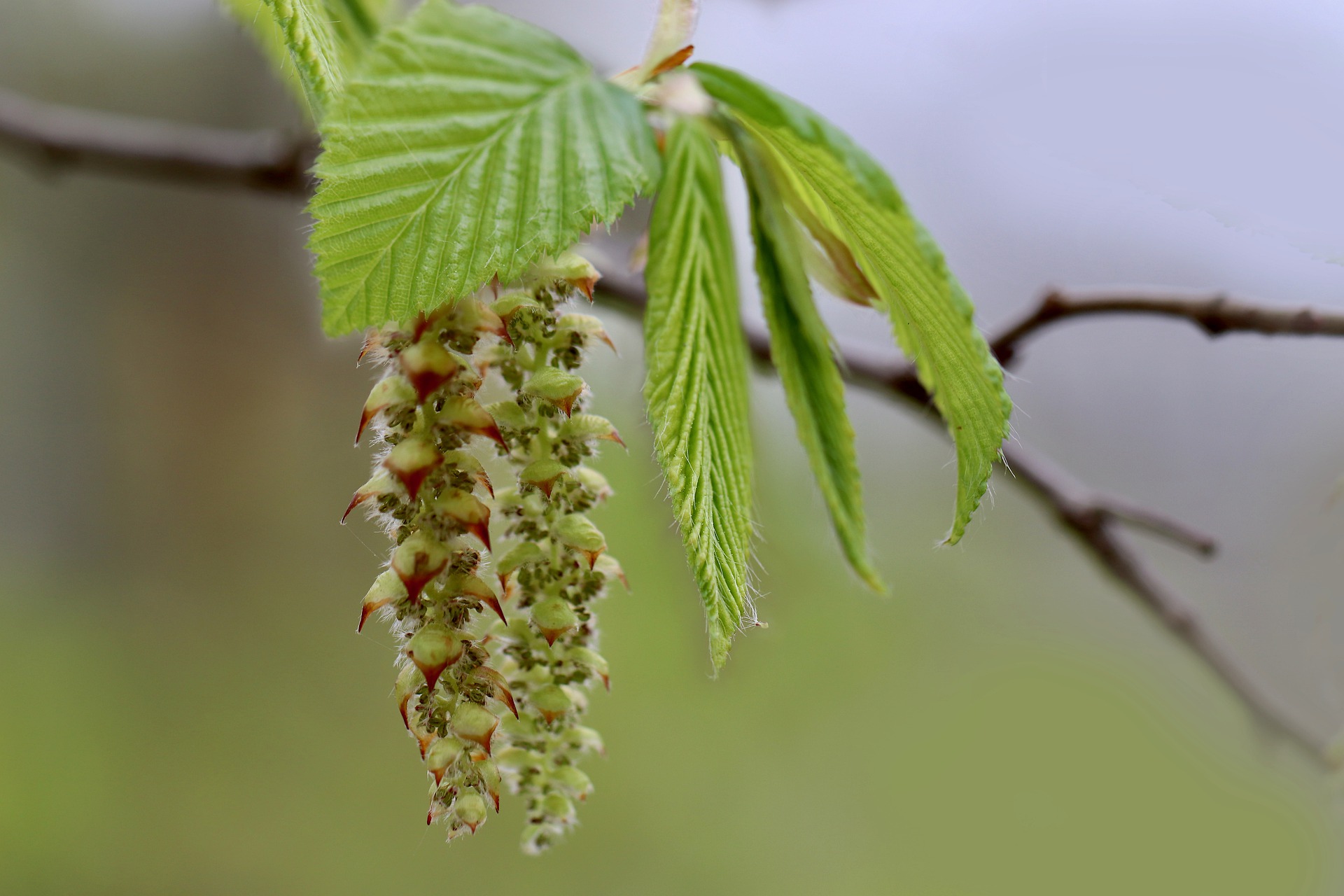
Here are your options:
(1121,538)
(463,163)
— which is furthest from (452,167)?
(1121,538)

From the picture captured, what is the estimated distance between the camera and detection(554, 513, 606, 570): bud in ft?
0.80

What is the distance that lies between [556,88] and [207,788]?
2.09 metres

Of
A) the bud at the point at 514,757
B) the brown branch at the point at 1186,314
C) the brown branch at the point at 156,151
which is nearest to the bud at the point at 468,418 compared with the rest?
the bud at the point at 514,757

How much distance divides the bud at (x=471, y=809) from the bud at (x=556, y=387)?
0.35 ft

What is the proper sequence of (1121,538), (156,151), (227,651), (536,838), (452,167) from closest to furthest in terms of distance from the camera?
1. (452,167)
2. (536,838)
3. (1121,538)
4. (156,151)
5. (227,651)

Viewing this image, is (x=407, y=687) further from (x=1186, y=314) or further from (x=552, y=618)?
(x=1186, y=314)

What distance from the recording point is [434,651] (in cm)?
21

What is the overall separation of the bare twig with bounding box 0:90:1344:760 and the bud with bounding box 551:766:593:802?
0.19 m

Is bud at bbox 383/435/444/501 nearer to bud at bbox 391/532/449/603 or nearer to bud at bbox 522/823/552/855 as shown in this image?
bud at bbox 391/532/449/603

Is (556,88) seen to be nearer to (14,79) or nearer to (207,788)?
Answer: (207,788)

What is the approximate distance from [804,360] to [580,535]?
0.27ft

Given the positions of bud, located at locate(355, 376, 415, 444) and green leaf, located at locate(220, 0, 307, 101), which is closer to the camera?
bud, located at locate(355, 376, 415, 444)

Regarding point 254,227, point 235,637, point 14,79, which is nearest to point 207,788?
point 235,637

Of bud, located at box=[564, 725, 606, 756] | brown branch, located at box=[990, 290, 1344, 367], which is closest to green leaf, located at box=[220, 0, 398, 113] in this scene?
bud, located at box=[564, 725, 606, 756]
